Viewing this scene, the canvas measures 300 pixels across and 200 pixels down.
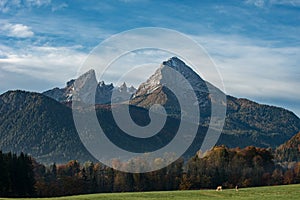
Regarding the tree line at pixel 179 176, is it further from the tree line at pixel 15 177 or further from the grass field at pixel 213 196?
the grass field at pixel 213 196

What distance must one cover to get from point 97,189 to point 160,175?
1423 centimetres

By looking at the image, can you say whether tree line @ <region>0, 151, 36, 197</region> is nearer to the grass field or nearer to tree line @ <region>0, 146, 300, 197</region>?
tree line @ <region>0, 146, 300, 197</region>

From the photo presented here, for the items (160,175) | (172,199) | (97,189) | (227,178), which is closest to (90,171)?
(97,189)

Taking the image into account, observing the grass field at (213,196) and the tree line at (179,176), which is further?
the tree line at (179,176)

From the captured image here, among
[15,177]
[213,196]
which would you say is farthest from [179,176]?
[213,196]

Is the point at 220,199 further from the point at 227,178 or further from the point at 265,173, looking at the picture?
the point at 265,173

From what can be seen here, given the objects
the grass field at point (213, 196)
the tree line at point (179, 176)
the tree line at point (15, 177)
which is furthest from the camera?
the tree line at point (179, 176)

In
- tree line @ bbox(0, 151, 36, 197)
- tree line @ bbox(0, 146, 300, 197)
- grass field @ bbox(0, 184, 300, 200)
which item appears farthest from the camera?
tree line @ bbox(0, 146, 300, 197)

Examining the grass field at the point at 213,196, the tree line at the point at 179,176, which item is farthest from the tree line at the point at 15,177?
the grass field at the point at 213,196

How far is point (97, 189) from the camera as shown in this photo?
4313 inches

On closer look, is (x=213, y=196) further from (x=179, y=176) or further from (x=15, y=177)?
(x=179, y=176)

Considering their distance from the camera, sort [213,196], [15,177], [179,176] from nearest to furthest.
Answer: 1. [213,196]
2. [15,177]
3. [179,176]

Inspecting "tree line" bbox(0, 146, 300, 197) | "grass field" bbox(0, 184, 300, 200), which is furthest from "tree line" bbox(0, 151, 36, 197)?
"grass field" bbox(0, 184, 300, 200)

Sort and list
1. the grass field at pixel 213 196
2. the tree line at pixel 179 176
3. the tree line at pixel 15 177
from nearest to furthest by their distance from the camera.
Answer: the grass field at pixel 213 196
the tree line at pixel 15 177
the tree line at pixel 179 176
